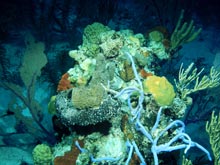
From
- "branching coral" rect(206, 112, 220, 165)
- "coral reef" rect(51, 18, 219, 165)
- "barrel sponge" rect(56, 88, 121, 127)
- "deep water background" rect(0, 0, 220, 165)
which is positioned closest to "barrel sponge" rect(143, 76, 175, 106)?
"coral reef" rect(51, 18, 219, 165)

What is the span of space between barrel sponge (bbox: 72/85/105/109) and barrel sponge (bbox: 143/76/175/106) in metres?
0.59

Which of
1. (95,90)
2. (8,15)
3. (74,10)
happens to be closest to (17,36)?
(8,15)

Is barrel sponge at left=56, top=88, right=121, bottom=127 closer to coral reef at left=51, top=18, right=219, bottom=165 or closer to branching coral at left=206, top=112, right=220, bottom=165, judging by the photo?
coral reef at left=51, top=18, right=219, bottom=165

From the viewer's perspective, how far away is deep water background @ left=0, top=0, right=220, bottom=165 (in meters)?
5.01

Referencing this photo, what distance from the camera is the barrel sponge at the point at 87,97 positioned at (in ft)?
9.61

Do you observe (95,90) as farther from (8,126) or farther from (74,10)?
(74,10)

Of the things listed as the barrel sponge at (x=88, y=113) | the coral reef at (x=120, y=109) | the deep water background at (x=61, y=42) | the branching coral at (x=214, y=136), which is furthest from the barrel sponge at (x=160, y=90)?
the deep water background at (x=61, y=42)

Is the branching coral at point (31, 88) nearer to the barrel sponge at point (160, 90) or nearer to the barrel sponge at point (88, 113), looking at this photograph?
the barrel sponge at point (88, 113)

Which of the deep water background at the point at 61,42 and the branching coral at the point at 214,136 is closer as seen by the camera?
the branching coral at the point at 214,136

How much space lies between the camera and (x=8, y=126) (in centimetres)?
521

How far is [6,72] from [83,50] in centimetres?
242

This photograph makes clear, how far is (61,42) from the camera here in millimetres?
6672

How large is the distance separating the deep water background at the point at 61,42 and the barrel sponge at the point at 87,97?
7.04 feet

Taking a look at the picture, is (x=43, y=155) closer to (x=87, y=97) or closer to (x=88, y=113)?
(x=88, y=113)
